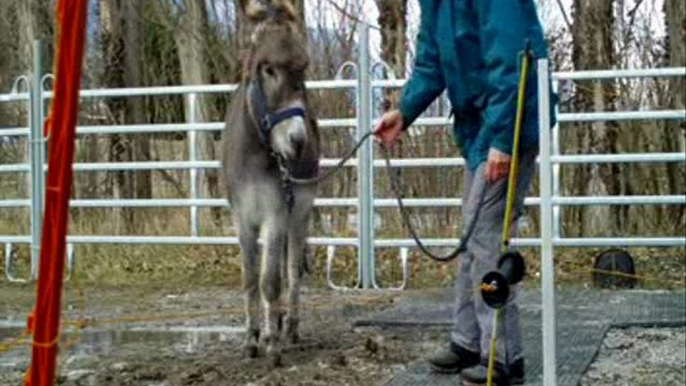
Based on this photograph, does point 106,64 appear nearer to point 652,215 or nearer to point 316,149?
point 652,215

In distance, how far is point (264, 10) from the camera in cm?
744

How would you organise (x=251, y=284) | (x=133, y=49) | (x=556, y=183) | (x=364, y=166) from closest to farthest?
(x=251, y=284), (x=364, y=166), (x=556, y=183), (x=133, y=49)

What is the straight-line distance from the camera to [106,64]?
20.1 m

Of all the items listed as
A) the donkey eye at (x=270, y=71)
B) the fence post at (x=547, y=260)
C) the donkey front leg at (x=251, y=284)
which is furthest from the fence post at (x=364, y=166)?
the fence post at (x=547, y=260)

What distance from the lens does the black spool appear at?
5496mm

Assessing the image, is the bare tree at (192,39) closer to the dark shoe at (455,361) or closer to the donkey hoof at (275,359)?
the donkey hoof at (275,359)

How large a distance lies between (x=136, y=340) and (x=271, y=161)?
190cm

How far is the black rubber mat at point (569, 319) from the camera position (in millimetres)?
6777

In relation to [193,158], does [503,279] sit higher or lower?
lower

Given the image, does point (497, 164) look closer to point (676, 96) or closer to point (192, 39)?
→ point (676, 96)

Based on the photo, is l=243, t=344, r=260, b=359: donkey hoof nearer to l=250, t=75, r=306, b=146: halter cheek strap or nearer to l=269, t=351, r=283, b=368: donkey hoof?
l=269, t=351, r=283, b=368: donkey hoof

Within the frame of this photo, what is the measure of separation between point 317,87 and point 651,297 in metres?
3.90

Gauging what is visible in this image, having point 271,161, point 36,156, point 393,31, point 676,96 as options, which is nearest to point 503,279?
point 271,161

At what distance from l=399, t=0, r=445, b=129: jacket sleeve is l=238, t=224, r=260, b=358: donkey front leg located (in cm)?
133
